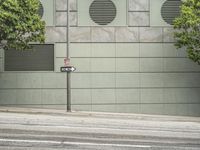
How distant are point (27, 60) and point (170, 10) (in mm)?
9390

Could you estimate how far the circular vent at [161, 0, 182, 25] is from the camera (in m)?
29.1

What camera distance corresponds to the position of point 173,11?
95.6 ft

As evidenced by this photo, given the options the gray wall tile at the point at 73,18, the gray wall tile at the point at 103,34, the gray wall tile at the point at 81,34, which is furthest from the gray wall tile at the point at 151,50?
the gray wall tile at the point at 73,18

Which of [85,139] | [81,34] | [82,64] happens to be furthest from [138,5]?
[85,139]

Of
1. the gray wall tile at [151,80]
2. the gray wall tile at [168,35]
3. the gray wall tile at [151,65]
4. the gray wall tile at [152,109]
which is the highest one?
the gray wall tile at [168,35]

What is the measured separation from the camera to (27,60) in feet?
93.5

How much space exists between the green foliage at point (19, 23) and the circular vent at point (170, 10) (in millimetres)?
8254

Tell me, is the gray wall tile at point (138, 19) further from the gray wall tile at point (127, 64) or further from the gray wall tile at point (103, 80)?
the gray wall tile at point (103, 80)

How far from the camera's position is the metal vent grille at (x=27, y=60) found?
93.3ft

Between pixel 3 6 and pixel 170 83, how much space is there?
1150 cm

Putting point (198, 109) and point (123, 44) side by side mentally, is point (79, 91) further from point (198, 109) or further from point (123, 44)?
point (198, 109)

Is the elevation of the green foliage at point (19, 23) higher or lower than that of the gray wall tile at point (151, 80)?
A: higher

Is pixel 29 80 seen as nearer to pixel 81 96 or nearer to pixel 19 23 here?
pixel 81 96

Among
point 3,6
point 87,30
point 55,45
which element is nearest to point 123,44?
point 87,30
